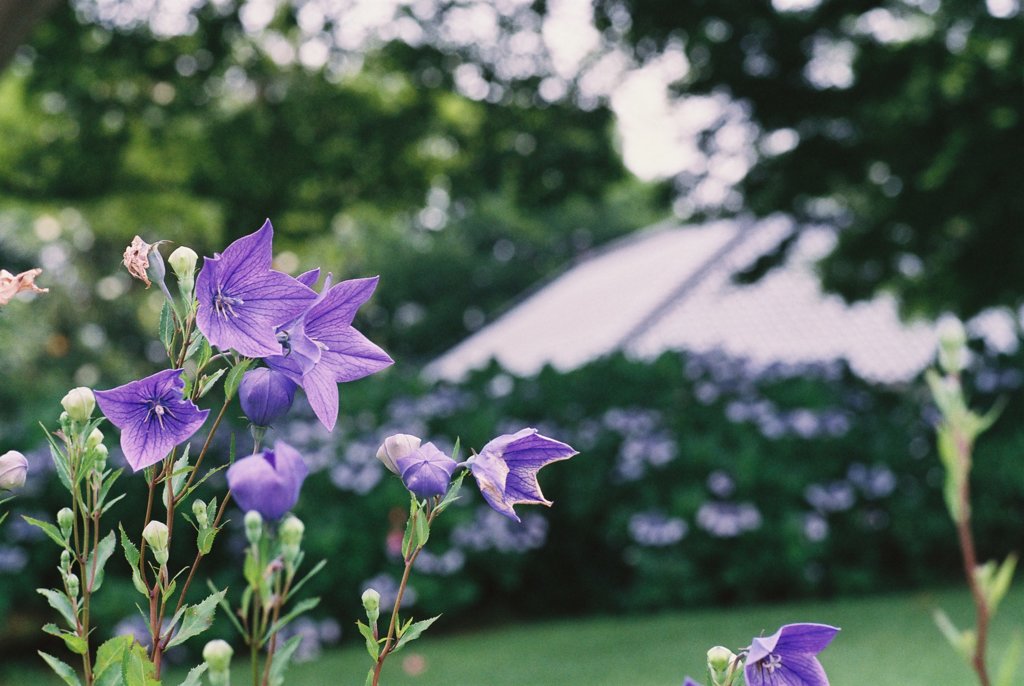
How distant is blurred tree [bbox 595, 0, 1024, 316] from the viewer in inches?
186

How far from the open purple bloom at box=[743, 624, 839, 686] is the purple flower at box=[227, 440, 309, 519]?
377 mm

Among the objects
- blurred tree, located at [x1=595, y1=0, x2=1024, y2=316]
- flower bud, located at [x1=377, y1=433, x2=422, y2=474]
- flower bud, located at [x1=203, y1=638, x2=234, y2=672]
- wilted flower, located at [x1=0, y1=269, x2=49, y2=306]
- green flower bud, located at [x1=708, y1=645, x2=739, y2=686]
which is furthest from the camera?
blurred tree, located at [x1=595, y1=0, x2=1024, y2=316]

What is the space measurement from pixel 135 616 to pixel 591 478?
272 centimetres

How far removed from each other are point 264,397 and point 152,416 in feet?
0.41

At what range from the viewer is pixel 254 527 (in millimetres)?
609

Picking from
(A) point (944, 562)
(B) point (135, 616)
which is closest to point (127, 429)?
(B) point (135, 616)

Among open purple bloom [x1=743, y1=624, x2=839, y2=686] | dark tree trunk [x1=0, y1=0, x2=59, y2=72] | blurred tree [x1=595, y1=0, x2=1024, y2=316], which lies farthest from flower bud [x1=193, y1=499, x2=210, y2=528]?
dark tree trunk [x1=0, y1=0, x2=59, y2=72]

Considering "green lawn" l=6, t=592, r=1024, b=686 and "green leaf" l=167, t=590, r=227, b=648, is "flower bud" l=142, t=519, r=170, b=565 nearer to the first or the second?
"green leaf" l=167, t=590, r=227, b=648

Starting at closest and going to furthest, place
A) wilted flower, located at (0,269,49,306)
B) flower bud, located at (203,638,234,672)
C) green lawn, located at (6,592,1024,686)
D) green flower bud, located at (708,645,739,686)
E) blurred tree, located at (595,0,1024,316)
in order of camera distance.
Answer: flower bud, located at (203,638,234,672), green flower bud, located at (708,645,739,686), wilted flower, located at (0,269,49,306), green lawn, located at (6,592,1024,686), blurred tree, located at (595,0,1024,316)

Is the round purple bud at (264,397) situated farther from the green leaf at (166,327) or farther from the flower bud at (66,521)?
the flower bud at (66,521)

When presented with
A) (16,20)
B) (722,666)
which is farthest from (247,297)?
(16,20)

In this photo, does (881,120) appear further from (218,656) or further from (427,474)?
(218,656)

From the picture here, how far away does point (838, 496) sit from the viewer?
627 cm

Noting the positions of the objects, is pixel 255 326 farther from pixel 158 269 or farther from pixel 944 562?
pixel 944 562
